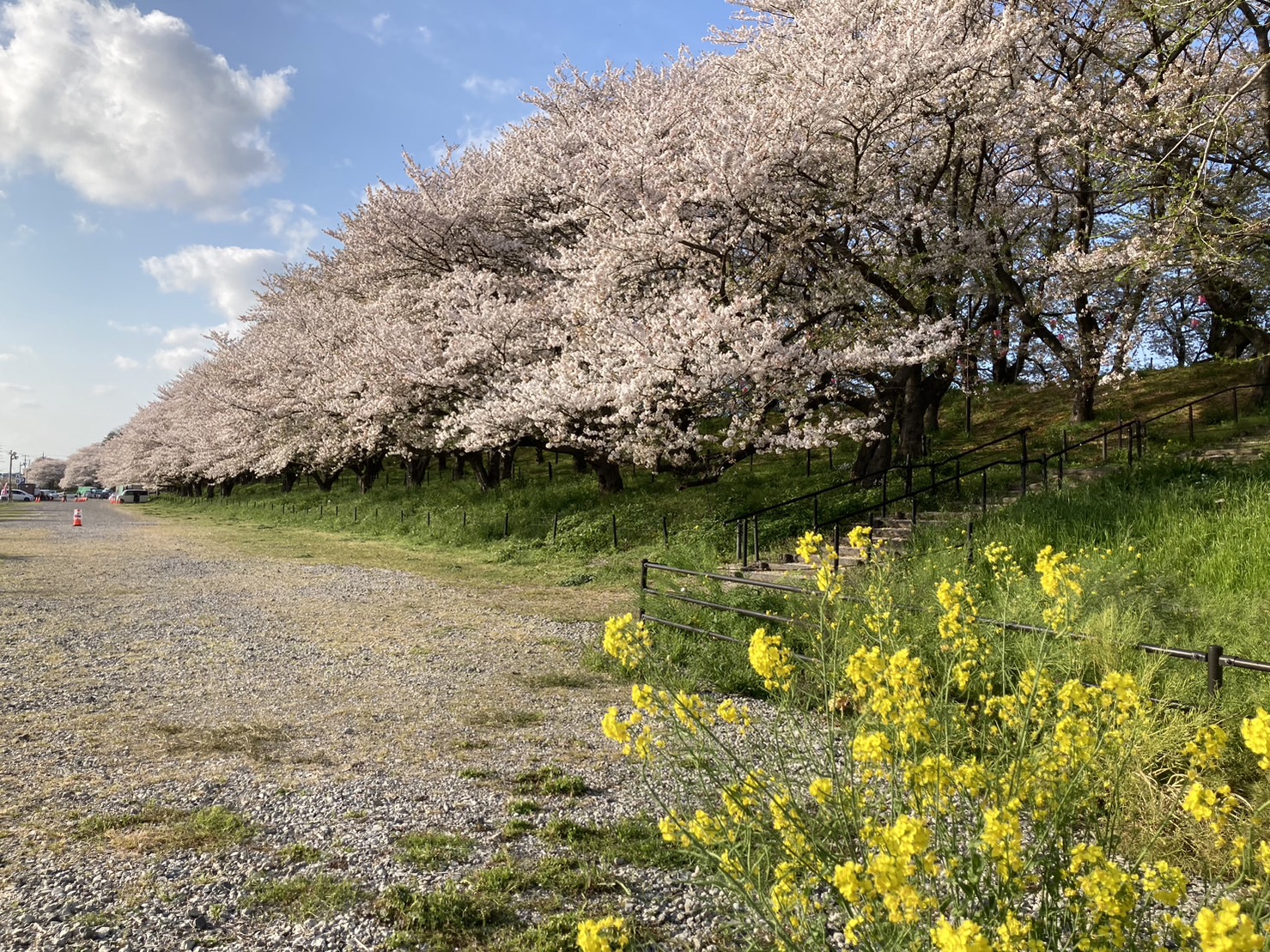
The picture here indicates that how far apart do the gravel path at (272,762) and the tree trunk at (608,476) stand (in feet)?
Result: 28.7

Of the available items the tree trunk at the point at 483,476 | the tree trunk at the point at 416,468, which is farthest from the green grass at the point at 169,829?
the tree trunk at the point at 416,468

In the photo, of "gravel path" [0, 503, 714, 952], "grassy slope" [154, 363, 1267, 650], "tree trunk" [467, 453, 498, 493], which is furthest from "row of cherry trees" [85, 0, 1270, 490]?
"gravel path" [0, 503, 714, 952]

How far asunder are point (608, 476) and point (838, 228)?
8.41m

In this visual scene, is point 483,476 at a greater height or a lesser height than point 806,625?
greater

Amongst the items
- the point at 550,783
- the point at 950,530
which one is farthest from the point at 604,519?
the point at 550,783

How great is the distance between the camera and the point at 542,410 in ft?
55.9

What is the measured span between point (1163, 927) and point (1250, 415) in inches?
849

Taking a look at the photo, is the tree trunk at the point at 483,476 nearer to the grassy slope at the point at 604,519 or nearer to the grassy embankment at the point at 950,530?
the grassy embankment at the point at 950,530

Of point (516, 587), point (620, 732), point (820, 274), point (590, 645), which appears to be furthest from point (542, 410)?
point (620, 732)

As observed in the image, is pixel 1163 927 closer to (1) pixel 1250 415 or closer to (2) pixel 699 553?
(2) pixel 699 553

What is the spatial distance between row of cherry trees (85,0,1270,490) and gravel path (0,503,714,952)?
728 cm

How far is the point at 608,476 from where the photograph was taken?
2053cm

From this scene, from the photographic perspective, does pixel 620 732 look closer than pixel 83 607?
Yes

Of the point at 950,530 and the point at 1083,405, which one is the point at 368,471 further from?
the point at 950,530
